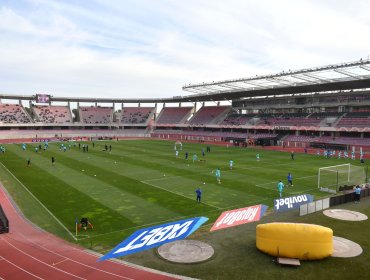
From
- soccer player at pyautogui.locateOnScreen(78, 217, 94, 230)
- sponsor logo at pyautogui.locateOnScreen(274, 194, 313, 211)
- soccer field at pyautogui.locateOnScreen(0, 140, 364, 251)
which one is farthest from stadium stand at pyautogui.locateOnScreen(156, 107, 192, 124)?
soccer player at pyautogui.locateOnScreen(78, 217, 94, 230)

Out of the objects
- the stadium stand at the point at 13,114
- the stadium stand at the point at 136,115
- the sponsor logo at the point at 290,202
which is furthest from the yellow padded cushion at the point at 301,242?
the stadium stand at the point at 136,115

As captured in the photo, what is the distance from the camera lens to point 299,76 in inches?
2140

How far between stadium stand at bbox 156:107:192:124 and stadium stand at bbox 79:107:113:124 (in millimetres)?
15766

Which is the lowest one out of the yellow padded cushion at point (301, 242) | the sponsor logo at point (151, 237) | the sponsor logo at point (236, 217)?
the yellow padded cushion at point (301, 242)

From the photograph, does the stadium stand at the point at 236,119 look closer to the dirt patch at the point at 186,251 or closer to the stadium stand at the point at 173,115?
the stadium stand at the point at 173,115

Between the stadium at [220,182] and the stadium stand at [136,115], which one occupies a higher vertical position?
the stadium stand at [136,115]

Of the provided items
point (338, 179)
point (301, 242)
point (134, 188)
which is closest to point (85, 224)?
point (134, 188)

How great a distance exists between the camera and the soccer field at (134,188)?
18344 mm

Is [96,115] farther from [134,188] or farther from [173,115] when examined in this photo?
[134,188]

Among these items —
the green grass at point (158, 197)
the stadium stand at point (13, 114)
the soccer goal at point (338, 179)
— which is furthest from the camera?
the stadium stand at point (13, 114)

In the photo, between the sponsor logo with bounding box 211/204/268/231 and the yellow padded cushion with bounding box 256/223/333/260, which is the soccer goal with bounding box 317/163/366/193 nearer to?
the sponsor logo with bounding box 211/204/268/231

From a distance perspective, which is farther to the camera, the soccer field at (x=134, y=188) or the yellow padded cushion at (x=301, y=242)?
the soccer field at (x=134, y=188)

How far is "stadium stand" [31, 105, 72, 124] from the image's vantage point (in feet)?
309

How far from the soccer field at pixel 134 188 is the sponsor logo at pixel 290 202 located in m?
3.36
